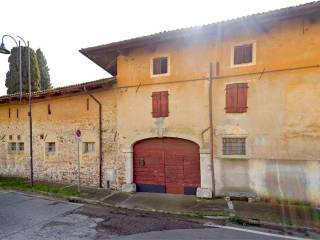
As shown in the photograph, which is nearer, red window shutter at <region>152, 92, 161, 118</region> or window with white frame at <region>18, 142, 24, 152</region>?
red window shutter at <region>152, 92, 161, 118</region>

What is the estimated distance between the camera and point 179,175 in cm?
1146

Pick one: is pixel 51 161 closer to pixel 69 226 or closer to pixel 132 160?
pixel 132 160

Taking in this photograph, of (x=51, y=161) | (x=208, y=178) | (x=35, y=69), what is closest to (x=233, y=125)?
(x=208, y=178)

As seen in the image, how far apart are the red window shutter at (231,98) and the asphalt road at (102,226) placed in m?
4.24

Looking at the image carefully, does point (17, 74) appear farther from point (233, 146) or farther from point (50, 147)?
point (233, 146)

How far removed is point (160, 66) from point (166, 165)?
4064 mm

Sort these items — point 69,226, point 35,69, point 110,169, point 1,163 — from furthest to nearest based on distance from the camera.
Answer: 1. point 35,69
2. point 1,163
3. point 110,169
4. point 69,226

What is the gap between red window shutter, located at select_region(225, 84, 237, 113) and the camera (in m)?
10.4

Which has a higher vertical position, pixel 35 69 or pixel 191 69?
pixel 35 69

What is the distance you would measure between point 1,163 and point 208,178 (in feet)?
44.7

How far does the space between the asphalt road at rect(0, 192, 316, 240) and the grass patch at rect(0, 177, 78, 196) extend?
191cm

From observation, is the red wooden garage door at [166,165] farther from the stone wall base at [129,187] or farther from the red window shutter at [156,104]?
the red window shutter at [156,104]

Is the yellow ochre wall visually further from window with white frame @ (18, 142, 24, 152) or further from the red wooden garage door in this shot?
window with white frame @ (18, 142, 24, 152)

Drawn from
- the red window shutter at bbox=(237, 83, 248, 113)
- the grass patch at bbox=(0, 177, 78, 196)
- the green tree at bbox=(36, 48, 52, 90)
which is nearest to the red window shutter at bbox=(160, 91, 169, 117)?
the red window shutter at bbox=(237, 83, 248, 113)
